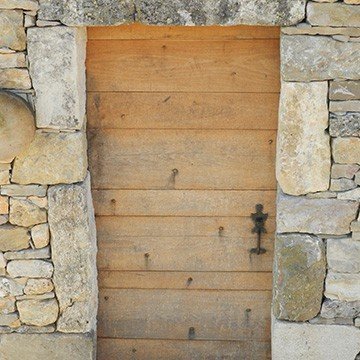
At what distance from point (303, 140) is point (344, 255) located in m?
0.59

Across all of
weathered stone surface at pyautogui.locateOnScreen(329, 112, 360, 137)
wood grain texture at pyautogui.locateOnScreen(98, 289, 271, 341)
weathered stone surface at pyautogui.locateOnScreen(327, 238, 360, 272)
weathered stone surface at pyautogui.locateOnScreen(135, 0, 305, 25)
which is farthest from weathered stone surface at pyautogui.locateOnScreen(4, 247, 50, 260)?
weathered stone surface at pyautogui.locateOnScreen(329, 112, 360, 137)

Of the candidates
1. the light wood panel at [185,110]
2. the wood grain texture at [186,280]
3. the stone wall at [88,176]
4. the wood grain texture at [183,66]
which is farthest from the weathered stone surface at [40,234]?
the wood grain texture at [183,66]

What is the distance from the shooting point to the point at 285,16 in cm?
321

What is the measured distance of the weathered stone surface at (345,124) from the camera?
3309mm

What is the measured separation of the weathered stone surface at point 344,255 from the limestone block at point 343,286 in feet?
0.12

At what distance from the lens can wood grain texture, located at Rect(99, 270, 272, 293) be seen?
3840mm

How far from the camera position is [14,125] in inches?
126

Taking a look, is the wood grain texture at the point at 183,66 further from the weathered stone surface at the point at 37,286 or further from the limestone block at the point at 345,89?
the weathered stone surface at the point at 37,286

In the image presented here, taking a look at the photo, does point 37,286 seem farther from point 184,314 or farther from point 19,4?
point 19,4

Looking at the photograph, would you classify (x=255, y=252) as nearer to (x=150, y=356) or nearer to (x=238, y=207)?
(x=238, y=207)

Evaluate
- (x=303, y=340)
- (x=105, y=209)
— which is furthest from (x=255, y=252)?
(x=105, y=209)

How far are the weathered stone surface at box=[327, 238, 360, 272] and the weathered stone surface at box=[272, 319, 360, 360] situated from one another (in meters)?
0.32

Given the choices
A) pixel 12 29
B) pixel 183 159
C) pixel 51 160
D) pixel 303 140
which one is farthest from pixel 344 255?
pixel 12 29

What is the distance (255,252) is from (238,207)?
0.85 ft
